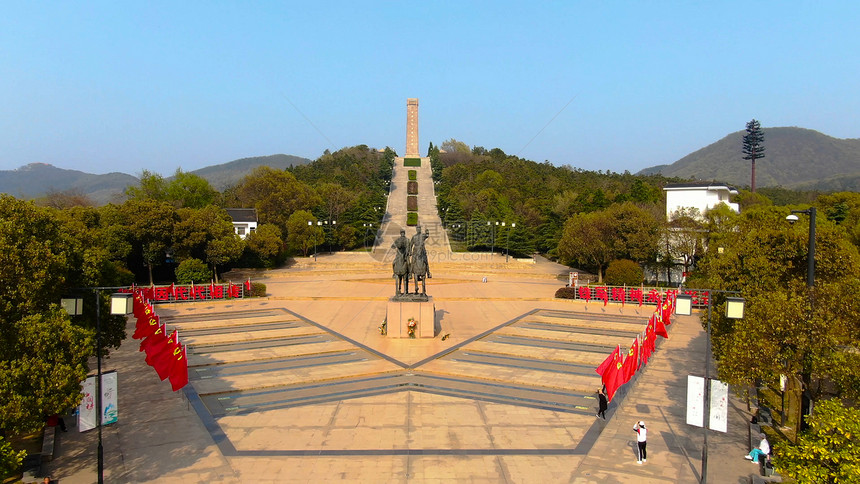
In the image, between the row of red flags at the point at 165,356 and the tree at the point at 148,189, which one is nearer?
the row of red flags at the point at 165,356

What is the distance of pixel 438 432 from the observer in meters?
12.1

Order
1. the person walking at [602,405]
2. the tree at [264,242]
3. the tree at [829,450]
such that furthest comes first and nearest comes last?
the tree at [264,242] < the person walking at [602,405] < the tree at [829,450]

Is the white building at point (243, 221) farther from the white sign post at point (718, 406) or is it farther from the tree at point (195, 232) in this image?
the white sign post at point (718, 406)

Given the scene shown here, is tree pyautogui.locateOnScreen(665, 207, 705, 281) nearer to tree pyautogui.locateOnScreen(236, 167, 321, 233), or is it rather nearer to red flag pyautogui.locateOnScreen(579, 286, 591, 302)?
red flag pyautogui.locateOnScreen(579, 286, 591, 302)

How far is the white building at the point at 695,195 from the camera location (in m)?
43.1

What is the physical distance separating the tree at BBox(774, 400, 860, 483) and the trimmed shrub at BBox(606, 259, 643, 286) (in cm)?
2394

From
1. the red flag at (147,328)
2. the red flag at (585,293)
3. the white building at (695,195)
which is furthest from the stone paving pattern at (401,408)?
the white building at (695,195)

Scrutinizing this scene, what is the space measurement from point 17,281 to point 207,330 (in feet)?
44.5

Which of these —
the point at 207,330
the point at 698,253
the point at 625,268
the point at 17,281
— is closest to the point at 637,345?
the point at 17,281

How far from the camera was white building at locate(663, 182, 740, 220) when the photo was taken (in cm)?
4309

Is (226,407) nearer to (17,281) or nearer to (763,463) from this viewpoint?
(17,281)

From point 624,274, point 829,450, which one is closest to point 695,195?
point 624,274

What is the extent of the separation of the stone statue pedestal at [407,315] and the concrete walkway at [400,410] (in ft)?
1.52

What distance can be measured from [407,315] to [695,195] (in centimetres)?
3238
